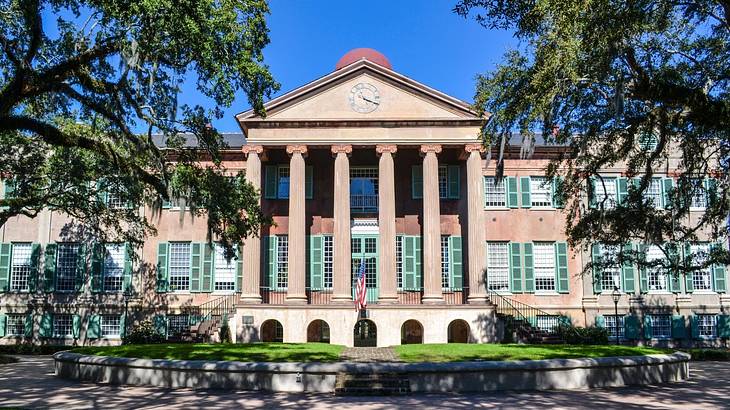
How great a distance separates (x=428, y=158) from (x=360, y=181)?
13.1 feet

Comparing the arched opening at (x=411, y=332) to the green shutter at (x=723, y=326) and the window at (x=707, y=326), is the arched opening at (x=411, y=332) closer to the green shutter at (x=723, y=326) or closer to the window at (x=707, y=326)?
the window at (x=707, y=326)

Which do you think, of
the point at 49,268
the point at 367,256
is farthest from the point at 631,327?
the point at 49,268

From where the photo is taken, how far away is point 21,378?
17219mm

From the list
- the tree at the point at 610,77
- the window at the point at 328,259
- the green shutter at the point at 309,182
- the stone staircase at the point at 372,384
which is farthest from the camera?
the green shutter at the point at 309,182

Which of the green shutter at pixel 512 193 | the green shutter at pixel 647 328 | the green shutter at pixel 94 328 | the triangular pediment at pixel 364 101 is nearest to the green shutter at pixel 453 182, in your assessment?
the green shutter at pixel 512 193

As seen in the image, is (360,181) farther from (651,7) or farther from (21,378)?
(651,7)

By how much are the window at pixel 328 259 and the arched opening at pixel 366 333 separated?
2.45m

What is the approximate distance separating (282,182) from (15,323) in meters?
13.9

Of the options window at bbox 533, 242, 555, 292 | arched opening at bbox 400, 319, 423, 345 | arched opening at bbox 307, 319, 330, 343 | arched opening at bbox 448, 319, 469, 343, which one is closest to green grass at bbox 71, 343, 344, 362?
arched opening at bbox 307, 319, 330, 343

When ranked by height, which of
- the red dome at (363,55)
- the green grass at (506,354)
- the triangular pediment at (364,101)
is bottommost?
the green grass at (506,354)

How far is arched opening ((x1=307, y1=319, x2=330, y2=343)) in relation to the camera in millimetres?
30875

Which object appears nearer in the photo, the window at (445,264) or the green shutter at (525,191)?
the window at (445,264)

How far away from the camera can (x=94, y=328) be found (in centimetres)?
3031

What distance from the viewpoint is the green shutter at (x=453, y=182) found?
3158 cm
